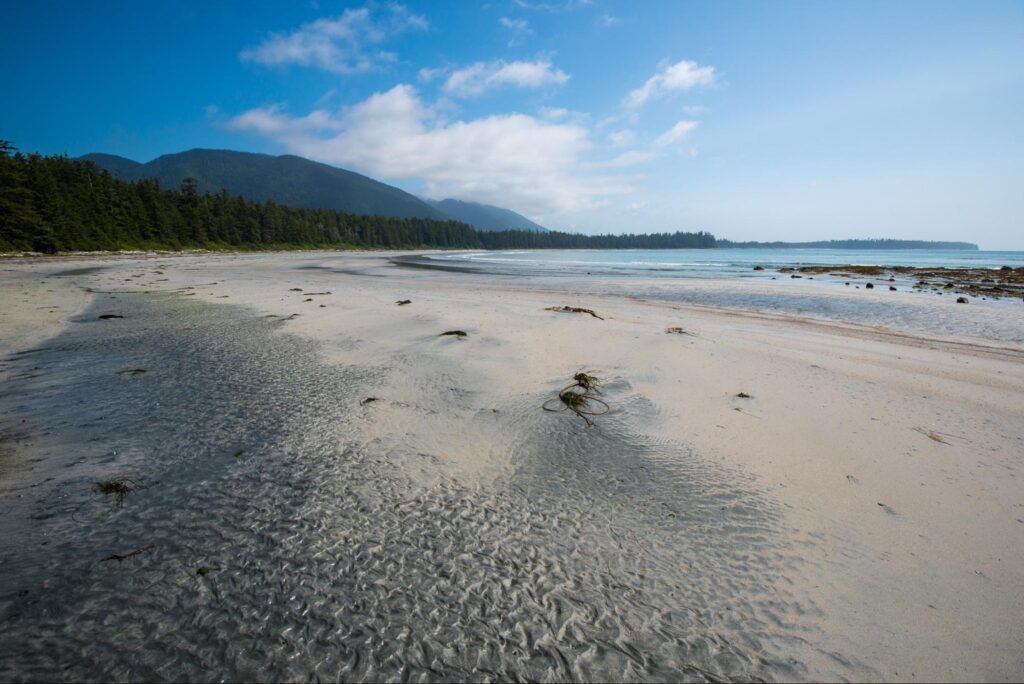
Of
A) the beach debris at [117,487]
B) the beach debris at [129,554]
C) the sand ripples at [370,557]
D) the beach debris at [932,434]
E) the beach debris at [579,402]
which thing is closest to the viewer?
the sand ripples at [370,557]

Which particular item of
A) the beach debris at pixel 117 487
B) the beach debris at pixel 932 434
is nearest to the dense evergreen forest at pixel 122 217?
the beach debris at pixel 117 487

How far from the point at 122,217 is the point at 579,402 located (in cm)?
7875

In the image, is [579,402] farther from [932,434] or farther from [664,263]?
[664,263]

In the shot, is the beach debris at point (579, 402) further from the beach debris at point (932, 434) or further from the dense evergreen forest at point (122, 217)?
the dense evergreen forest at point (122, 217)

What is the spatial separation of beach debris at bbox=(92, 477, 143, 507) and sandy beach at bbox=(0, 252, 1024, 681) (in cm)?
9

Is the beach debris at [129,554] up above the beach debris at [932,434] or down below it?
above

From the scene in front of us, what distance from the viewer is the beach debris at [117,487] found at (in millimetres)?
3443

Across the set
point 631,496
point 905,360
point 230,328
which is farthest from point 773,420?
point 230,328

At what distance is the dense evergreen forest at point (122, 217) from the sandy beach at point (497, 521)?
53.1 meters

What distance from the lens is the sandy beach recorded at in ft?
7.44

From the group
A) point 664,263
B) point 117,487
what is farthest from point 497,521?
point 664,263

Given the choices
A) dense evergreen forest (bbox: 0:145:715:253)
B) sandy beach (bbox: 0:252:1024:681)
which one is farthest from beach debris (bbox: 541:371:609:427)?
dense evergreen forest (bbox: 0:145:715:253)

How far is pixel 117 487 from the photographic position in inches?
140

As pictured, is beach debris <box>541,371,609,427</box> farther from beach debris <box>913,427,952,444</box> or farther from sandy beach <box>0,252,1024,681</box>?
beach debris <box>913,427,952,444</box>
